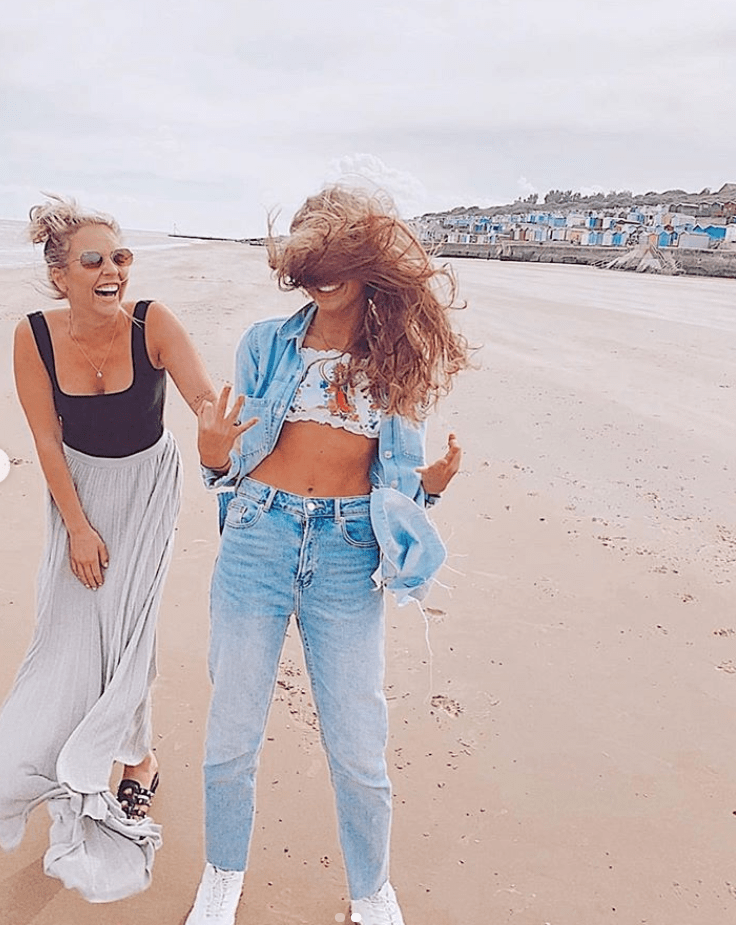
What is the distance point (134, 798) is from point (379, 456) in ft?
4.52

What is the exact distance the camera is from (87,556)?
2498mm

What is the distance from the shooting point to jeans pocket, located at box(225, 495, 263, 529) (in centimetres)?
218

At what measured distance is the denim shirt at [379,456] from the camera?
2162 millimetres

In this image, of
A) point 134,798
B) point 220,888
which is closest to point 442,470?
point 220,888

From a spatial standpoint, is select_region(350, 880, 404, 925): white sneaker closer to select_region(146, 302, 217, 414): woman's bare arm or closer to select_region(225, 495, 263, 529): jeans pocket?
select_region(225, 495, 263, 529): jeans pocket

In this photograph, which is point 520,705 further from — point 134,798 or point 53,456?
point 53,456

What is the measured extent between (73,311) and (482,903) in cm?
200

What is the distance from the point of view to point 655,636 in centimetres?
409

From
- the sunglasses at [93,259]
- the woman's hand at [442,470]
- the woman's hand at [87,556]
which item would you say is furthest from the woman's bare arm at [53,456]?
the woman's hand at [442,470]

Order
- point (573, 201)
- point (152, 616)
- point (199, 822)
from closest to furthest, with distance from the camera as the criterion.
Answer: point (152, 616) < point (199, 822) < point (573, 201)

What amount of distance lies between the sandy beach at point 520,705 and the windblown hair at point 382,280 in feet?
3.90

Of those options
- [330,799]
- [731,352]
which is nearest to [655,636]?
[330,799]

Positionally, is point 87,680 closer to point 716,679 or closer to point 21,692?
point 21,692

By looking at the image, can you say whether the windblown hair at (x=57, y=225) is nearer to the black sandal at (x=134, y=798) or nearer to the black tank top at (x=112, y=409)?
the black tank top at (x=112, y=409)
